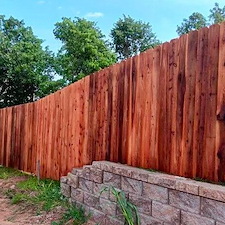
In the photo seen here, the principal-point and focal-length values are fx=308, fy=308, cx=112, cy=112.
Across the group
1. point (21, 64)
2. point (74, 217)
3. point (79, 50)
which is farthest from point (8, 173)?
point (21, 64)

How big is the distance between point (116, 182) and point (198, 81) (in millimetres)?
1305

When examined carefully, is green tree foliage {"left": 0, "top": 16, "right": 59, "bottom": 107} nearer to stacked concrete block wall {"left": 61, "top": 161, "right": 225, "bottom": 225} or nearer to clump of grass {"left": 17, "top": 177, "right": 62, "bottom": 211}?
clump of grass {"left": 17, "top": 177, "right": 62, "bottom": 211}

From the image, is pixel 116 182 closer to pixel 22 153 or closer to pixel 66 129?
pixel 66 129

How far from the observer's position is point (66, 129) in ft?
16.5

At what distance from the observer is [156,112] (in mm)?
3084

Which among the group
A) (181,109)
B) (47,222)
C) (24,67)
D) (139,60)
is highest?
(24,67)

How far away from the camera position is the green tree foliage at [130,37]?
15.6 meters

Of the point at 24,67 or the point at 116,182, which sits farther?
the point at 24,67

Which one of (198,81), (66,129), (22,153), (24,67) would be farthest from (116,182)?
(24,67)

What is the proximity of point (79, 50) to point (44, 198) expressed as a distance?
8.45 m

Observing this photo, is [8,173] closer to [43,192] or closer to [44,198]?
[43,192]

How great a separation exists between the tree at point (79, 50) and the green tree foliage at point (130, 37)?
296cm

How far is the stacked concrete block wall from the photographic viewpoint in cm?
220

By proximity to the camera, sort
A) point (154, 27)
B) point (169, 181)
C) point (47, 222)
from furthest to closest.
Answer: point (154, 27) → point (47, 222) → point (169, 181)
